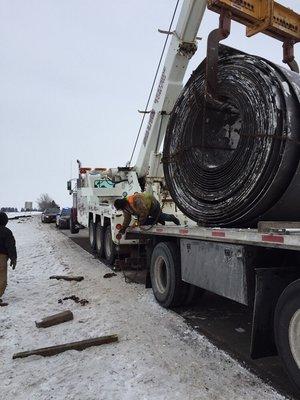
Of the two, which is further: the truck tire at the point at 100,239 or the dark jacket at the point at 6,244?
the truck tire at the point at 100,239

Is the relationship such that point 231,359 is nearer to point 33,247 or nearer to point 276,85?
point 276,85

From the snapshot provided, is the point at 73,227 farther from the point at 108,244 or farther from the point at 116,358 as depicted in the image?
the point at 116,358

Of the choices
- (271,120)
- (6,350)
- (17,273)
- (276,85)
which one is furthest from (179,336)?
(17,273)

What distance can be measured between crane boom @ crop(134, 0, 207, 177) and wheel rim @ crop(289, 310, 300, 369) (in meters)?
6.05

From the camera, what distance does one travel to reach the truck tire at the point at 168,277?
19.0ft

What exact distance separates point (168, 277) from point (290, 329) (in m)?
2.67

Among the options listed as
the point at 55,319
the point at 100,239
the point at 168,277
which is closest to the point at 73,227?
the point at 100,239

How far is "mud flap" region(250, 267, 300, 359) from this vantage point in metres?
3.69

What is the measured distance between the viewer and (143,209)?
7.16 metres

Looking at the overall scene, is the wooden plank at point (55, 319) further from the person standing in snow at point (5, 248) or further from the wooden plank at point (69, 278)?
the wooden plank at point (69, 278)

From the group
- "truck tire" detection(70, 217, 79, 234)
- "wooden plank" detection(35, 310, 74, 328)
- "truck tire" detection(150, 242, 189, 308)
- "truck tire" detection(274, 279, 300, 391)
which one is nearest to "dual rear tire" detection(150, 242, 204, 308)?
Result: "truck tire" detection(150, 242, 189, 308)

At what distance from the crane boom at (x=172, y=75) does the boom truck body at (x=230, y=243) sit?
0.06ft

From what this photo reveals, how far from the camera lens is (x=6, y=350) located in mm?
4352

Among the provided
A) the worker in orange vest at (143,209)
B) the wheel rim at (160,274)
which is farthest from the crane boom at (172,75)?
the wheel rim at (160,274)
